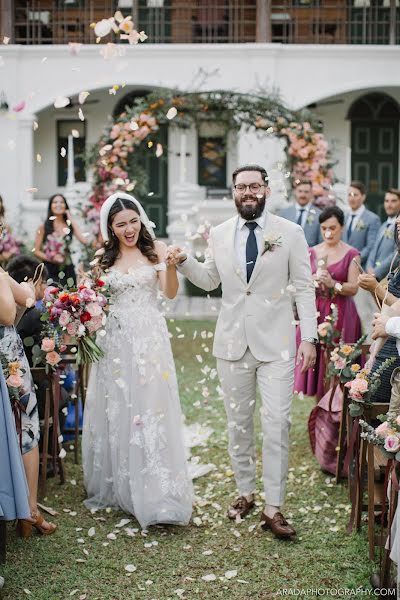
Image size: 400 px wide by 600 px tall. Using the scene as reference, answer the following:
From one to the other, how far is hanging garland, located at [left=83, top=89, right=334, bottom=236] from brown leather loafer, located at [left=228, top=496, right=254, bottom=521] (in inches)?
213

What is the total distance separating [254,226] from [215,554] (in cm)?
185

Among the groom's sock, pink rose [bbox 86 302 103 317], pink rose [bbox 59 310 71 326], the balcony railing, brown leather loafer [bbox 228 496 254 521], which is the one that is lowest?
brown leather loafer [bbox 228 496 254 521]

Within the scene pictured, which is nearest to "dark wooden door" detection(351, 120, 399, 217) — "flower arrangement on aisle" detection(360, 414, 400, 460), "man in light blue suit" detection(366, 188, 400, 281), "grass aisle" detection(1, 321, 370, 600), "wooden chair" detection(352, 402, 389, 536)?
"man in light blue suit" detection(366, 188, 400, 281)

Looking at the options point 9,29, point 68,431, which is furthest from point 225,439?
point 9,29

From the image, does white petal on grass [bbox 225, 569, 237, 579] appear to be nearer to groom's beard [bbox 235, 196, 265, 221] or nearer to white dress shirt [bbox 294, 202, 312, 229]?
groom's beard [bbox 235, 196, 265, 221]

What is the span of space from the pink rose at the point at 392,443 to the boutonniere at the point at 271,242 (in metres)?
1.55

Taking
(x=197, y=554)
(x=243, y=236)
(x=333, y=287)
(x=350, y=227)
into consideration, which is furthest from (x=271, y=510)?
(x=350, y=227)

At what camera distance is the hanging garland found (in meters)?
10.0

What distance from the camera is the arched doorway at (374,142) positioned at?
18.4 meters

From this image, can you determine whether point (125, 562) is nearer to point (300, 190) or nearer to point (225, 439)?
point (225, 439)

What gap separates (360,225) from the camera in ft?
30.8

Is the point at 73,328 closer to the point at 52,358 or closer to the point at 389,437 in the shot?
the point at 52,358

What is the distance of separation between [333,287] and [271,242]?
6.31 feet

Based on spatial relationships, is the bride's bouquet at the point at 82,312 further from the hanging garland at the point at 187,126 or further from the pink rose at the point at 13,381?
the hanging garland at the point at 187,126
